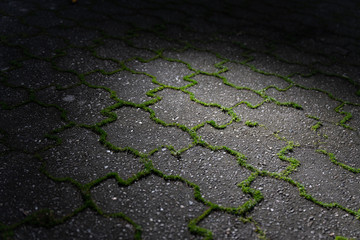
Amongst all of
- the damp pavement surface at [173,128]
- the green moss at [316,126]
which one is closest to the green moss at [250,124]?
the damp pavement surface at [173,128]

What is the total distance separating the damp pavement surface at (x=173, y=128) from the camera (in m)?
1.89

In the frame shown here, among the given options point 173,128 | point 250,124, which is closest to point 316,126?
point 250,124

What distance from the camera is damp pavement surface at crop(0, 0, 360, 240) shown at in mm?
1890

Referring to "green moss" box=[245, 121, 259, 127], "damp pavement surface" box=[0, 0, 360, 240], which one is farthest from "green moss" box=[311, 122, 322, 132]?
"green moss" box=[245, 121, 259, 127]

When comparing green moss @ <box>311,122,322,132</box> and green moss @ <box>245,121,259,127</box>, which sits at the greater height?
green moss @ <box>311,122,322,132</box>

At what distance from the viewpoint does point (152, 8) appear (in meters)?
4.81

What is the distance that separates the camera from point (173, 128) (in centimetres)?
258

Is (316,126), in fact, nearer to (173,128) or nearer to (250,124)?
(250,124)

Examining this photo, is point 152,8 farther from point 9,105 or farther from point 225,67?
point 9,105

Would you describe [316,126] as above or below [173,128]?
above

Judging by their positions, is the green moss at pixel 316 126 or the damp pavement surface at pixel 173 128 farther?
the green moss at pixel 316 126

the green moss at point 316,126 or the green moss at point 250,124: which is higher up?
the green moss at point 316,126

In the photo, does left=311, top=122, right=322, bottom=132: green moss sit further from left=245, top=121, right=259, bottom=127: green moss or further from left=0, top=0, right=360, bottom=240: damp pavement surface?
left=245, top=121, right=259, bottom=127: green moss

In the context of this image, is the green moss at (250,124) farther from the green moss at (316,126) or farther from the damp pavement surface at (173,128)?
the green moss at (316,126)
